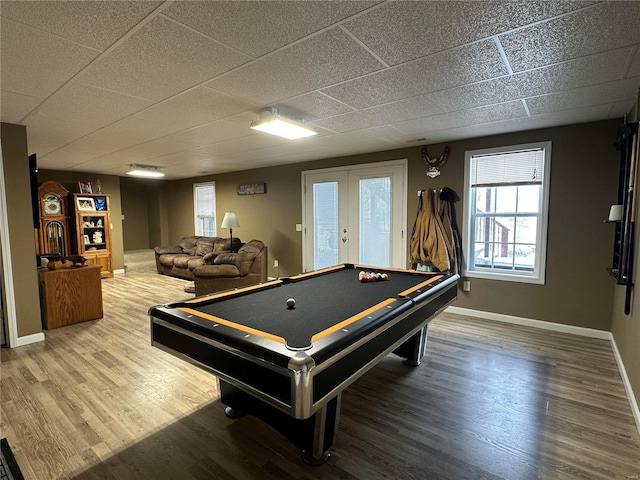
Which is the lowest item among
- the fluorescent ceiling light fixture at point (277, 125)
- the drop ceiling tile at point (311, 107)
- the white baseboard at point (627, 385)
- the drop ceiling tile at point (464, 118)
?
the white baseboard at point (627, 385)

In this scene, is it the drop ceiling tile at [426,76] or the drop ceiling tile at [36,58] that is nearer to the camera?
the drop ceiling tile at [36,58]

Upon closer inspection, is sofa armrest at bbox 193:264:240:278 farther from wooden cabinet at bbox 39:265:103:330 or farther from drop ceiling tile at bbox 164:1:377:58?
drop ceiling tile at bbox 164:1:377:58

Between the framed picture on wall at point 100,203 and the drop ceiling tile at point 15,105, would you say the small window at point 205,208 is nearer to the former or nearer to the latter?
the framed picture on wall at point 100,203

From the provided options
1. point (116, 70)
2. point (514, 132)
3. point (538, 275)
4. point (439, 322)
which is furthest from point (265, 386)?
point (514, 132)

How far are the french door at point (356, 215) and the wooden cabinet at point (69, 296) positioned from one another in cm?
330

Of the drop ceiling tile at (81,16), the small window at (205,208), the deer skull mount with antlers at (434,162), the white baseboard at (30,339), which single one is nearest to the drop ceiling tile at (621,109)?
the deer skull mount with antlers at (434,162)

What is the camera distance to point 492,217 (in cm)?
425

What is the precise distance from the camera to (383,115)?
3191 millimetres

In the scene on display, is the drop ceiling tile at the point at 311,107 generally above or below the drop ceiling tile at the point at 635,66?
above

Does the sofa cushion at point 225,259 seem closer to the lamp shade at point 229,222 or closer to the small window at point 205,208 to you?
the lamp shade at point 229,222

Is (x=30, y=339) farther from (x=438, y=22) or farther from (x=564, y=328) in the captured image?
(x=564, y=328)

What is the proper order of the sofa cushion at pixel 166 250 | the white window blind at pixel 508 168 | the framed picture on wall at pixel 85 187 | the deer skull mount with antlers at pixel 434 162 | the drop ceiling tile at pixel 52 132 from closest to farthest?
the drop ceiling tile at pixel 52 132 < the white window blind at pixel 508 168 < the deer skull mount with antlers at pixel 434 162 < the framed picture on wall at pixel 85 187 < the sofa cushion at pixel 166 250

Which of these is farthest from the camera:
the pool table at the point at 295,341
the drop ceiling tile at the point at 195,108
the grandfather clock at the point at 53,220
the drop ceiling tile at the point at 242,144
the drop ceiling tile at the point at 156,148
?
the grandfather clock at the point at 53,220

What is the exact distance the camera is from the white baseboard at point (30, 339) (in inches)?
135
